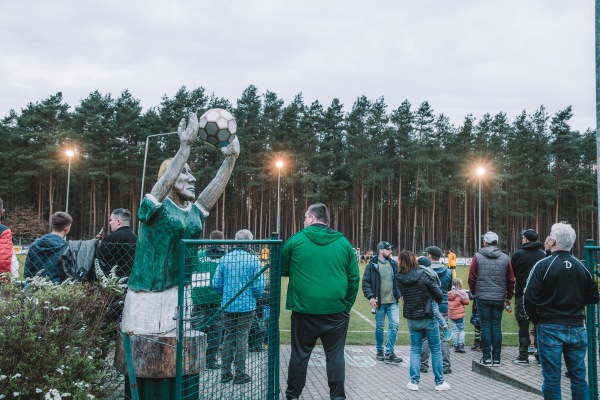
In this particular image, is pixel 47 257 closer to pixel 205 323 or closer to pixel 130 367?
pixel 130 367

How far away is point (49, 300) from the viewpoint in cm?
379

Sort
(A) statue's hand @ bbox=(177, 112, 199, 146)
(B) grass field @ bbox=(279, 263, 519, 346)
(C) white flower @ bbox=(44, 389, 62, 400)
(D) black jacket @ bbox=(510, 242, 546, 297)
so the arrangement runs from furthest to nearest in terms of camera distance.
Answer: (B) grass field @ bbox=(279, 263, 519, 346)
(D) black jacket @ bbox=(510, 242, 546, 297)
(A) statue's hand @ bbox=(177, 112, 199, 146)
(C) white flower @ bbox=(44, 389, 62, 400)

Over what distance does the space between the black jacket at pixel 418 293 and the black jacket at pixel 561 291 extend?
1.62 metres

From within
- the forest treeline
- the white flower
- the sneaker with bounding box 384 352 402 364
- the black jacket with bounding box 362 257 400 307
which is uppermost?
the forest treeline

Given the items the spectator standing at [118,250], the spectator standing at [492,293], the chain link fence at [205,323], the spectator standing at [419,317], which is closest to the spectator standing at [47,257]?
the chain link fence at [205,323]

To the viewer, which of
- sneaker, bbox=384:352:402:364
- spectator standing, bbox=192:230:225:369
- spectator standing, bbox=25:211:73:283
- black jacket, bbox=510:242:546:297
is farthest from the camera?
sneaker, bbox=384:352:402:364

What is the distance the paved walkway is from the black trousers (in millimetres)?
1199

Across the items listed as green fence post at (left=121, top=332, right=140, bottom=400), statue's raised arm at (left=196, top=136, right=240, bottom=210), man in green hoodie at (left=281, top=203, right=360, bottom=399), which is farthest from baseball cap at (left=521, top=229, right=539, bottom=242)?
green fence post at (left=121, top=332, right=140, bottom=400)

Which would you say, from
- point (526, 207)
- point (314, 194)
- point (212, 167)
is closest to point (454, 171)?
point (526, 207)

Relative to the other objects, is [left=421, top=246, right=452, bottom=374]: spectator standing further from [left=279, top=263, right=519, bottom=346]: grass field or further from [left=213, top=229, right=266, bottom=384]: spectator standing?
[left=213, top=229, right=266, bottom=384]: spectator standing

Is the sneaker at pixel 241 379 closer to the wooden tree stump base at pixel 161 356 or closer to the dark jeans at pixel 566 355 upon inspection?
the wooden tree stump base at pixel 161 356

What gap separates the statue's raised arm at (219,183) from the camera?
4.34 metres

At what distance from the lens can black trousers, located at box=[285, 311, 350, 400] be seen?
445 centimetres

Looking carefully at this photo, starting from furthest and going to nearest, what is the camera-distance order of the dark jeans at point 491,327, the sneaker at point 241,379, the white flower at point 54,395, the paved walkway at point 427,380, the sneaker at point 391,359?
1. the sneaker at point 391,359
2. the dark jeans at point 491,327
3. the paved walkway at point 427,380
4. the sneaker at point 241,379
5. the white flower at point 54,395
